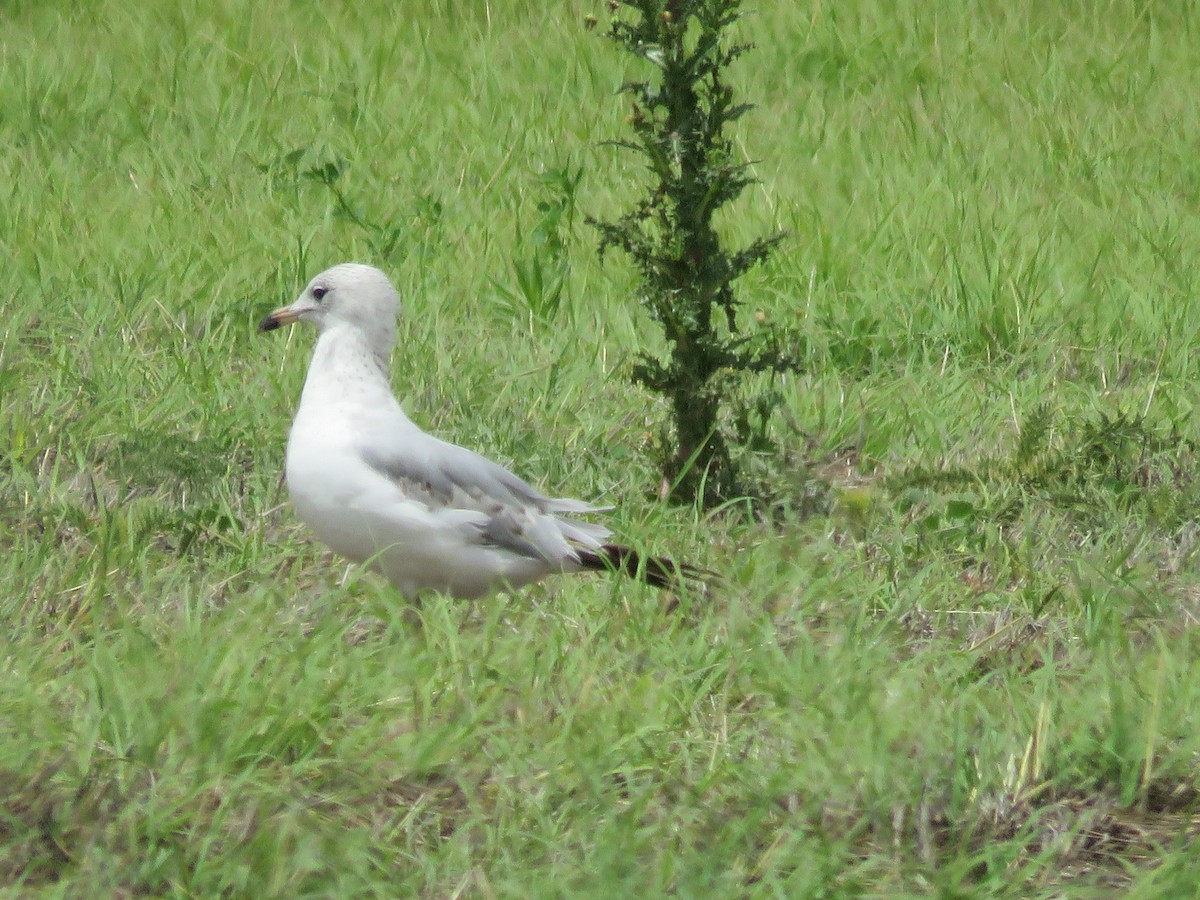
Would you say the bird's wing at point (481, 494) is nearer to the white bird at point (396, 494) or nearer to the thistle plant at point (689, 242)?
the white bird at point (396, 494)

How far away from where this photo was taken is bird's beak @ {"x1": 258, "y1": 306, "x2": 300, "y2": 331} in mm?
4062

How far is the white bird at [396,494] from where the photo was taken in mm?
3551

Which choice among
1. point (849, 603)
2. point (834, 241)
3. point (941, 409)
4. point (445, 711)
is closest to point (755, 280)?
point (834, 241)

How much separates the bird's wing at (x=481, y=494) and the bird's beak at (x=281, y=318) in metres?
0.50

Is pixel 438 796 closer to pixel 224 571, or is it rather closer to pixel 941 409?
pixel 224 571

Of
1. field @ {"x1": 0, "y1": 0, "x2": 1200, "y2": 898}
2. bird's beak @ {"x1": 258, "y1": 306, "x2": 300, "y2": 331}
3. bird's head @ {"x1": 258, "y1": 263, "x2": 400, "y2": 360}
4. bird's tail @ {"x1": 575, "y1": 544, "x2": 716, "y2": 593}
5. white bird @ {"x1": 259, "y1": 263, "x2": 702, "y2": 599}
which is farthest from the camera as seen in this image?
bird's beak @ {"x1": 258, "y1": 306, "x2": 300, "y2": 331}

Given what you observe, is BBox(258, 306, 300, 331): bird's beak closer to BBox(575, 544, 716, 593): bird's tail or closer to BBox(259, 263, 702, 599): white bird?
BBox(259, 263, 702, 599): white bird

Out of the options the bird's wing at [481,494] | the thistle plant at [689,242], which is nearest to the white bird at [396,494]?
the bird's wing at [481,494]

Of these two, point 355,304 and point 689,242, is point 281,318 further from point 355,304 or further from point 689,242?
point 689,242

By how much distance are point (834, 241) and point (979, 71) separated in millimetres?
2186

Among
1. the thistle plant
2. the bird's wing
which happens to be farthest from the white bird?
the thistle plant

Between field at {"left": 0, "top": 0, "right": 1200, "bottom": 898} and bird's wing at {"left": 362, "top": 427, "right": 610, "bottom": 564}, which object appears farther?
bird's wing at {"left": 362, "top": 427, "right": 610, "bottom": 564}

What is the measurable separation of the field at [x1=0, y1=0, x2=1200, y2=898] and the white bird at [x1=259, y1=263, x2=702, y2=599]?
0.32ft

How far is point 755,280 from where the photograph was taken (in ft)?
19.3
